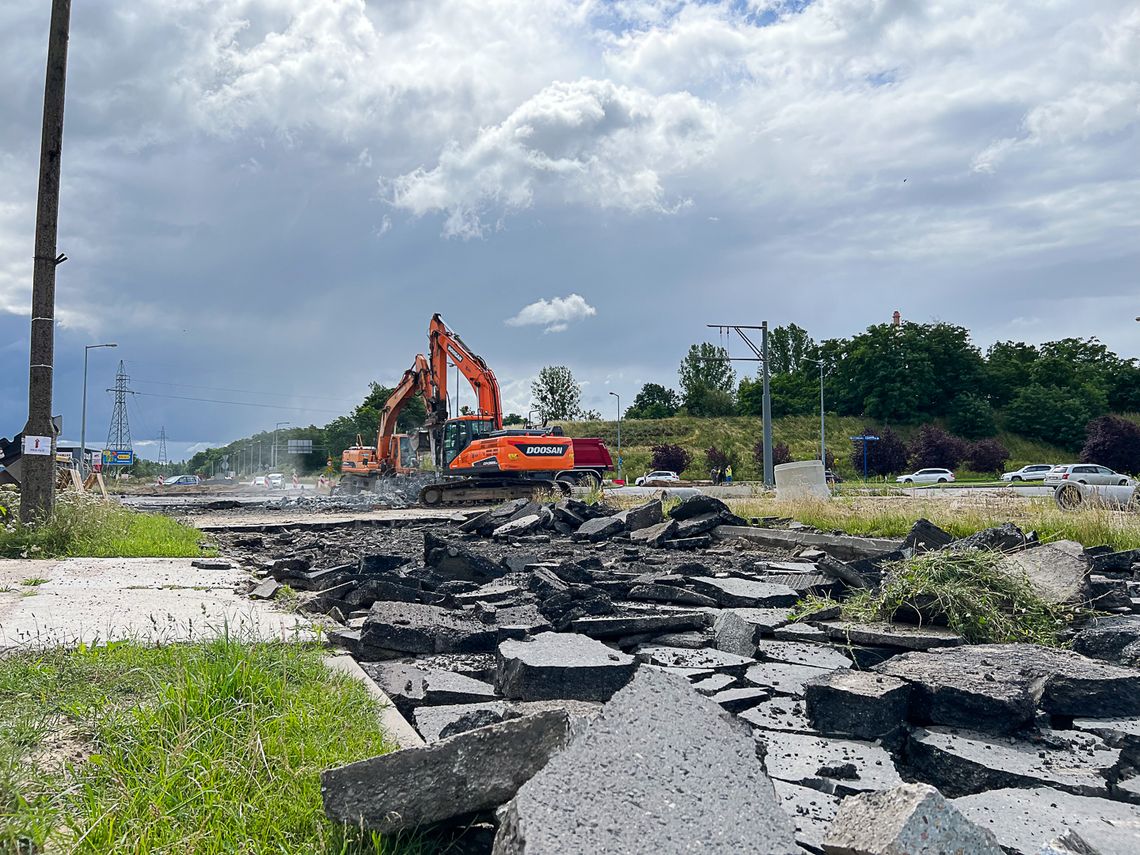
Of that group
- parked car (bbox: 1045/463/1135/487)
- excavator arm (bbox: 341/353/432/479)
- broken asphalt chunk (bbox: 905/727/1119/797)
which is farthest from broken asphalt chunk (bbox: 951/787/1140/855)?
parked car (bbox: 1045/463/1135/487)

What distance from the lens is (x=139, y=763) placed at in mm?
2910

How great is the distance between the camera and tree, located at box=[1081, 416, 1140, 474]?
51.7 m

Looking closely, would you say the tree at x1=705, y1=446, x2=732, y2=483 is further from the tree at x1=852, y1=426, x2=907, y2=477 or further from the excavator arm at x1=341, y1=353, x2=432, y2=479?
the excavator arm at x1=341, y1=353, x2=432, y2=479

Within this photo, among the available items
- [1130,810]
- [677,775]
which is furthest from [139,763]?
[1130,810]

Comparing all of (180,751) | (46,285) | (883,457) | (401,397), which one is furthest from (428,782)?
(883,457)

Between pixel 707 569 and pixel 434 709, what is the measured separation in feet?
16.2

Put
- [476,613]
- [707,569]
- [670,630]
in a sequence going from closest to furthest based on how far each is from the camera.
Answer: [670,630] < [476,613] < [707,569]

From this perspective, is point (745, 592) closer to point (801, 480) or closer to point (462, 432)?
point (801, 480)

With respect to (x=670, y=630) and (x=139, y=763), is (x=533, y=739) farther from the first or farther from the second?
(x=670, y=630)

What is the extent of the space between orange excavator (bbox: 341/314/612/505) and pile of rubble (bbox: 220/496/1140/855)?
15.2m

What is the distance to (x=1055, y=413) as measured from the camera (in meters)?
74.7

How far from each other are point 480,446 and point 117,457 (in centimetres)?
8497

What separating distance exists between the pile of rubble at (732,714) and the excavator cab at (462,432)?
54.6 ft

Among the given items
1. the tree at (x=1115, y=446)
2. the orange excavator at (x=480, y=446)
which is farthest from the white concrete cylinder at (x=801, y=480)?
the tree at (x=1115, y=446)
